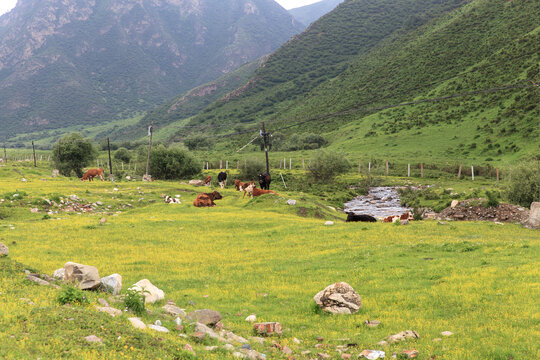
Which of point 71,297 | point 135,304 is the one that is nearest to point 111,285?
point 135,304

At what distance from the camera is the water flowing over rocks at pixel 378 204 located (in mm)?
41641

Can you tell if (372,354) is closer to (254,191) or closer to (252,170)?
(254,191)

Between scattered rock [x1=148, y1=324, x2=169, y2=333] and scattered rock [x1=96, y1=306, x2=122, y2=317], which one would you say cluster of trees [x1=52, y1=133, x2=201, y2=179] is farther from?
scattered rock [x1=148, y1=324, x2=169, y2=333]

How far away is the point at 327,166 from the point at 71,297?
5649 centimetres

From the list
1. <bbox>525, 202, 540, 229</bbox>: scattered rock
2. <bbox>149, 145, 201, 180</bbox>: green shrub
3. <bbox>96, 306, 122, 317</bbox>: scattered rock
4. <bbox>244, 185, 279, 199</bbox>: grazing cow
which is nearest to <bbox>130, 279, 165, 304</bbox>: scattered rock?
<bbox>96, 306, 122, 317</bbox>: scattered rock

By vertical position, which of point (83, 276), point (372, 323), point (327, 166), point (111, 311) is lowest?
point (372, 323)

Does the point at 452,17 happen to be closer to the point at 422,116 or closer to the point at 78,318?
the point at 422,116

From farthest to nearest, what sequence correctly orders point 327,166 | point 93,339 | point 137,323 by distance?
point 327,166, point 137,323, point 93,339

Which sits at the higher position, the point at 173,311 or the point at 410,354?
the point at 173,311

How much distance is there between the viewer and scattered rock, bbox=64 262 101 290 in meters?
10.6

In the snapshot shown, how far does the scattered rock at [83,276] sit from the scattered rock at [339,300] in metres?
5.88

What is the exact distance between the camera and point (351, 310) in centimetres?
1105

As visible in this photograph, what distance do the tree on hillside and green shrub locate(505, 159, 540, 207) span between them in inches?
2548

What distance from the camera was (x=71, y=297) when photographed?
869cm
